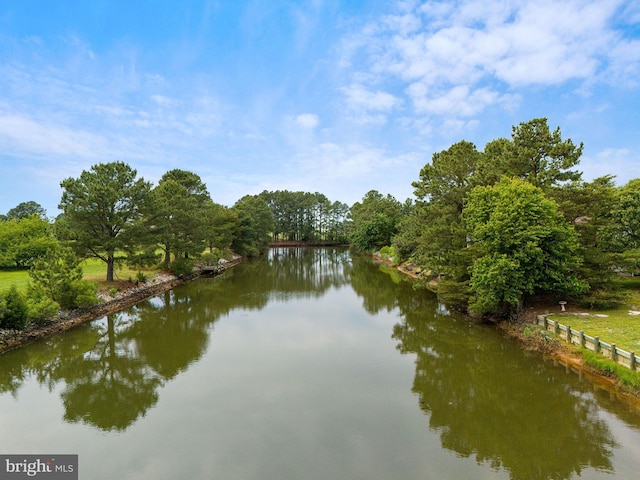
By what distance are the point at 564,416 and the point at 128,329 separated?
1941cm

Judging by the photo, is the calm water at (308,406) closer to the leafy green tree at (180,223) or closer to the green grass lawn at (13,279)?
the green grass lawn at (13,279)

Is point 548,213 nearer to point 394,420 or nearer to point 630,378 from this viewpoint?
point 630,378

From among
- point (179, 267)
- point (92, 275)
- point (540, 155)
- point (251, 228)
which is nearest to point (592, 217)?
point (540, 155)

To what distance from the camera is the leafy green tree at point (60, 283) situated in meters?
18.8

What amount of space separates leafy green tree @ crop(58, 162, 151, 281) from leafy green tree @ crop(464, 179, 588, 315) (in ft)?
74.2

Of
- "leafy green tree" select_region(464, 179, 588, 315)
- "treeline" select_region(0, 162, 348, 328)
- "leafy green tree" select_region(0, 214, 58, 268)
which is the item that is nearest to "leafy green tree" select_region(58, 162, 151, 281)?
"treeline" select_region(0, 162, 348, 328)

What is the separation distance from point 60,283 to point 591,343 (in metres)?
23.6

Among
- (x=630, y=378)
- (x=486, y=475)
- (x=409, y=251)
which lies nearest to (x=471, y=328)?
(x=630, y=378)

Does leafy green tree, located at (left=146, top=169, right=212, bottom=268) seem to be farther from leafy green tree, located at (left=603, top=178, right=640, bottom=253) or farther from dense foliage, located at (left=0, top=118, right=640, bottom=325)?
leafy green tree, located at (left=603, top=178, right=640, bottom=253)

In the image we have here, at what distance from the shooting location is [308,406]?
36.8 ft

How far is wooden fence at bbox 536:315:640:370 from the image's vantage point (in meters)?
11.7

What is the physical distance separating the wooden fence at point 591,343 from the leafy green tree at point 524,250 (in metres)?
1.57

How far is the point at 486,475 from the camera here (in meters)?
8.02

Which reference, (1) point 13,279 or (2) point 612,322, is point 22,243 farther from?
(2) point 612,322
